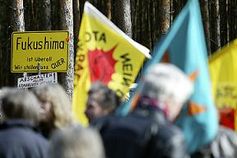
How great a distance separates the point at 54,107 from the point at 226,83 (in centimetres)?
146

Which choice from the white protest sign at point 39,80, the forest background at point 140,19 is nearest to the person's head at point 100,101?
the white protest sign at point 39,80

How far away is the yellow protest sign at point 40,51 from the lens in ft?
44.3

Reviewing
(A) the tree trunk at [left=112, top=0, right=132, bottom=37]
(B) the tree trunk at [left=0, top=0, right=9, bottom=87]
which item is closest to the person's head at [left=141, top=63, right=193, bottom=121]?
(A) the tree trunk at [left=112, top=0, right=132, bottom=37]

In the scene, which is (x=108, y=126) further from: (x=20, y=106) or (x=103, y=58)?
(x=103, y=58)

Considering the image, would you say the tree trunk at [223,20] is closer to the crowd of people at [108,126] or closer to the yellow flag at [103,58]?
the yellow flag at [103,58]

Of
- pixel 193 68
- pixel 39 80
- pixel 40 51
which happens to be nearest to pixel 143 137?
pixel 193 68

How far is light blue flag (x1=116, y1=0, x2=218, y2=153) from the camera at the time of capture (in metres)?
4.55

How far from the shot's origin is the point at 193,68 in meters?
4.90

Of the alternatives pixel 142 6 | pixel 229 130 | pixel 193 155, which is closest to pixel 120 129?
pixel 193 155

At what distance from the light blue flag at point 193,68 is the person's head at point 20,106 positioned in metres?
0.60

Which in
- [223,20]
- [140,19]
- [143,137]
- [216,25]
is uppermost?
[140,19]

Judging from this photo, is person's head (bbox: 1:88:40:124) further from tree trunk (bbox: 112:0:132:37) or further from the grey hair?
tree trunk (bbox: 112:0:132:37)

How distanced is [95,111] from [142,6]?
33678 millimetres

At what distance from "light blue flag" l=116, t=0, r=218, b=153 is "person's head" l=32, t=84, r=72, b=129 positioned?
0.53m
